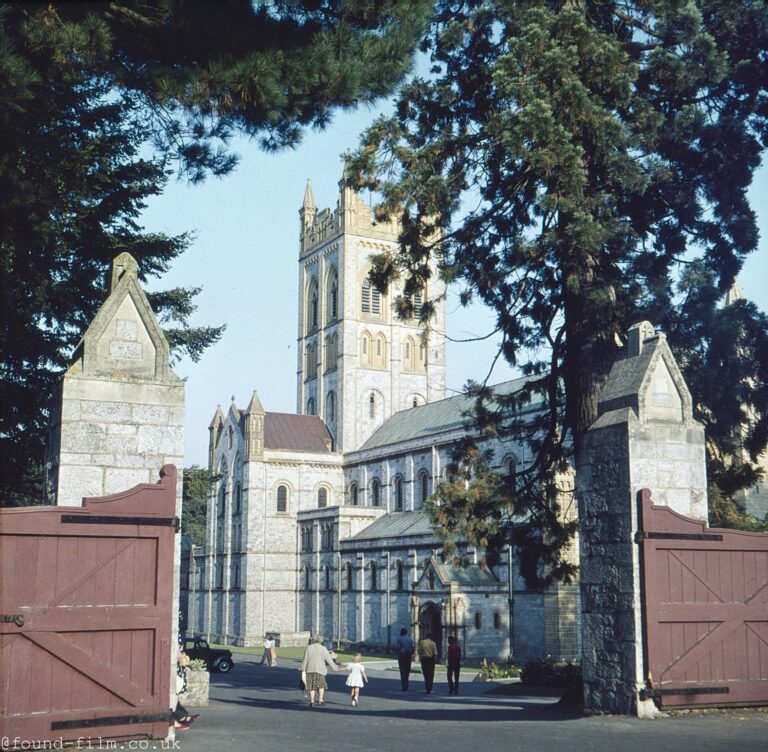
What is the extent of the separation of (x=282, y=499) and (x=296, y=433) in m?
5.69

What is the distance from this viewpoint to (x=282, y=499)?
64625mm

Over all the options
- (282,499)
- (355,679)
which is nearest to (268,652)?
(355,679)

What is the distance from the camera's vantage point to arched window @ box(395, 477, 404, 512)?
5869cm

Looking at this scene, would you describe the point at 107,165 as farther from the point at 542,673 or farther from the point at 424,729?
the point at 542,673

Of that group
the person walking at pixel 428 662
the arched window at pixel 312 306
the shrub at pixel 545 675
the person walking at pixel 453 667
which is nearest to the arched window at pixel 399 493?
the arched window at pixel 312 306

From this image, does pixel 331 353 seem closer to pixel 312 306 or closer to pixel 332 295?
pixel 332 295

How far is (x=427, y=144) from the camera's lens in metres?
16.8

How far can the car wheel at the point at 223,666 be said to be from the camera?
1360 inches

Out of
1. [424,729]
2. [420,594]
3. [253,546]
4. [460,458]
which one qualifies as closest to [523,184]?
[460,458]

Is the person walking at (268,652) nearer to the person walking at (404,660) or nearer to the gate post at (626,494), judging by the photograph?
the person walking at (404,660)

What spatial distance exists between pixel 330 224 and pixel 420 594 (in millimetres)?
37810

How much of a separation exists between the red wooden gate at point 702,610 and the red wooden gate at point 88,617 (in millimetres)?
5420

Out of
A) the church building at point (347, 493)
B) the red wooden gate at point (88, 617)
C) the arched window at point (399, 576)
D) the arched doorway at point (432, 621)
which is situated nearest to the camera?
the red wooden gate at point (88, 617)

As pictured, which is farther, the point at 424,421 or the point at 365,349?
the point at 365,349
